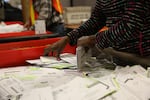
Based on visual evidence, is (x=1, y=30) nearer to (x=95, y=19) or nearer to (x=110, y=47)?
(x=95, y=19)

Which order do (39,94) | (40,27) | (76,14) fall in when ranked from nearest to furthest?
(39,94), (40,27), (76,14)

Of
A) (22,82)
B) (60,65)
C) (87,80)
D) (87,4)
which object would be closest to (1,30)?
(60,65)

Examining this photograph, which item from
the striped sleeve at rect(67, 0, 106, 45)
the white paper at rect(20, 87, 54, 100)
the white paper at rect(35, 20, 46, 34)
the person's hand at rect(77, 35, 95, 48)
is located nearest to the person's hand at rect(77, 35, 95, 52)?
the person's hand at rect(77, 35, 95, 48)

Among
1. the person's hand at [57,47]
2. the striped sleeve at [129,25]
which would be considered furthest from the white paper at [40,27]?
the striped sleeve at [129,25]

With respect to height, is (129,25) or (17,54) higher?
(129,25)

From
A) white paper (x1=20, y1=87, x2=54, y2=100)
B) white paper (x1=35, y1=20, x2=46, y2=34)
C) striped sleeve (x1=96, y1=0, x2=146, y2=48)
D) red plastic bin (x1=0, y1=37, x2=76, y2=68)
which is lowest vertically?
white paper (x1=20, y1=87, x2=54, y2=100)

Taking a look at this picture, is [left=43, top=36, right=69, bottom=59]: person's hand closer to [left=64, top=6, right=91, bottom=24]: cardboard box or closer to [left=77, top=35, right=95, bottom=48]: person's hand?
[left=77, top=35, right=95, bottom=48]: person's hand

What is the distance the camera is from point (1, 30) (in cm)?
188

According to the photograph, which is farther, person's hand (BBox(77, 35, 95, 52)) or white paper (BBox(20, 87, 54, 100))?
person's hand (BBox(77, 35, 95, 52))

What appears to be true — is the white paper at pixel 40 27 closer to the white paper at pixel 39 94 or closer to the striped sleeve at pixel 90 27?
the striped sleeve at pixel 90 27

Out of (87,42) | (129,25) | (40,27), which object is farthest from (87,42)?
(40,27)

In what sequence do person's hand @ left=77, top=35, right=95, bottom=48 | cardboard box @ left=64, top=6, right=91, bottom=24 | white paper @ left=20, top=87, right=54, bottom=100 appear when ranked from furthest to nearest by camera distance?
cardboard box @ left=64, top=6, right=91, bottom=24, person's hand @ left=77, top=35, right=95, bottom=48, white paper @ left=20, top=87, right=54, bottom=100

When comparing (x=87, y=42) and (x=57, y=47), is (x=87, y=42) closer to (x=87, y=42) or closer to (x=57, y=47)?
(x=87, y=42)

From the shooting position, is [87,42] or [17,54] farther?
[17,54]
